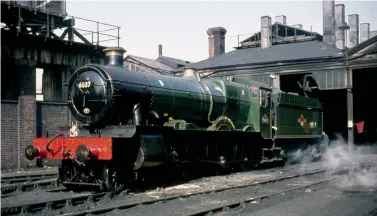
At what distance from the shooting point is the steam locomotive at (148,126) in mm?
9055

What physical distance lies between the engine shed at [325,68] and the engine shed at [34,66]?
8.69 metres

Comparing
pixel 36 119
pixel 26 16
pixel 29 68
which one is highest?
pixel 26 16

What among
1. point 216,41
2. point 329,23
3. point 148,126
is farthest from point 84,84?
point 329,23

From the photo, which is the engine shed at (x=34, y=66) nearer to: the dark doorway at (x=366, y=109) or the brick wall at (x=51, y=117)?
the brick wall at (x=51, y=117)

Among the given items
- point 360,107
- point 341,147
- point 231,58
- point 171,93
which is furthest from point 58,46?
point 360,107

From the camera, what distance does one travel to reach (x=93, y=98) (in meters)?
9.34

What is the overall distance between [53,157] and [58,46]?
9.40m

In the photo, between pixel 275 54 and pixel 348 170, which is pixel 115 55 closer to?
pixel 348 170

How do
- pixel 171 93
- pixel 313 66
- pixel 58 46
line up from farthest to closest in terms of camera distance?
pixel 313 66 → pixel 58 46 → pixel 171 93

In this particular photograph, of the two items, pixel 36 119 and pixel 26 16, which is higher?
pixel 26 16

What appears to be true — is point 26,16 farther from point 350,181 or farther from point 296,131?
point 350,181

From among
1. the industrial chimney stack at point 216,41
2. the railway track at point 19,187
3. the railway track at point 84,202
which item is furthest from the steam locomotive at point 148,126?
the industrial chimney stack at point 216,41

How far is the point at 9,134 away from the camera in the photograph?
15.1 meters

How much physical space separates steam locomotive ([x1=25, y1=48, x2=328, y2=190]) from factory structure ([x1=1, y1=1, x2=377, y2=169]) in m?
1.95
